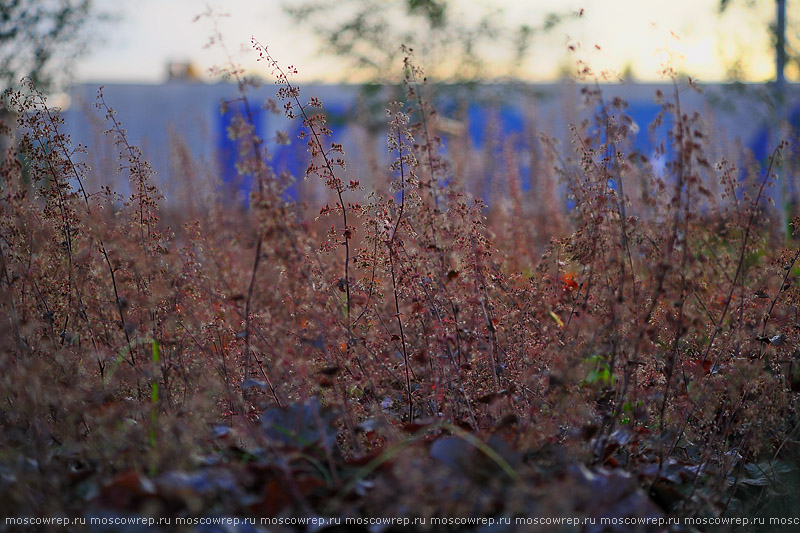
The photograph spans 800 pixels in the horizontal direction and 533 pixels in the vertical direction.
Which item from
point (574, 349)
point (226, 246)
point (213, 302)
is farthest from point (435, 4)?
point (574, 349)

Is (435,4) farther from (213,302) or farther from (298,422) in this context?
(298,422)

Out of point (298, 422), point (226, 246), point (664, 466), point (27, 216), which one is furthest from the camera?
point (226, 246)

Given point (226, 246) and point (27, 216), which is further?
point (226, 246)

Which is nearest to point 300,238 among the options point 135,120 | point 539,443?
point 539,443

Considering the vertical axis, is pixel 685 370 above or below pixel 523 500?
below

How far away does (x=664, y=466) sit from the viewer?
2326 mm

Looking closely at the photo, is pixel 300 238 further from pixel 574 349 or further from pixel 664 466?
pixel 664 466

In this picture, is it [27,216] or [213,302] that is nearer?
[27,216]

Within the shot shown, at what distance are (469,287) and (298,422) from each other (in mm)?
1068

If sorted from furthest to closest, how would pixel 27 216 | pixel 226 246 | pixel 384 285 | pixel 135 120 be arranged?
pixel 135 120 < pixel 226 246 < pixel 384 285 < pixel 27 216

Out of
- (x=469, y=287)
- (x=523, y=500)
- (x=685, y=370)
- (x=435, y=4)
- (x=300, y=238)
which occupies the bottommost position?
(x=685, y=370)

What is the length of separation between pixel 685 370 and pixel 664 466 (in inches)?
38.3

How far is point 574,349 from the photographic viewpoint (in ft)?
8.71

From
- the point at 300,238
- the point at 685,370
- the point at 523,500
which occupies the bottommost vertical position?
the point at 685,370
